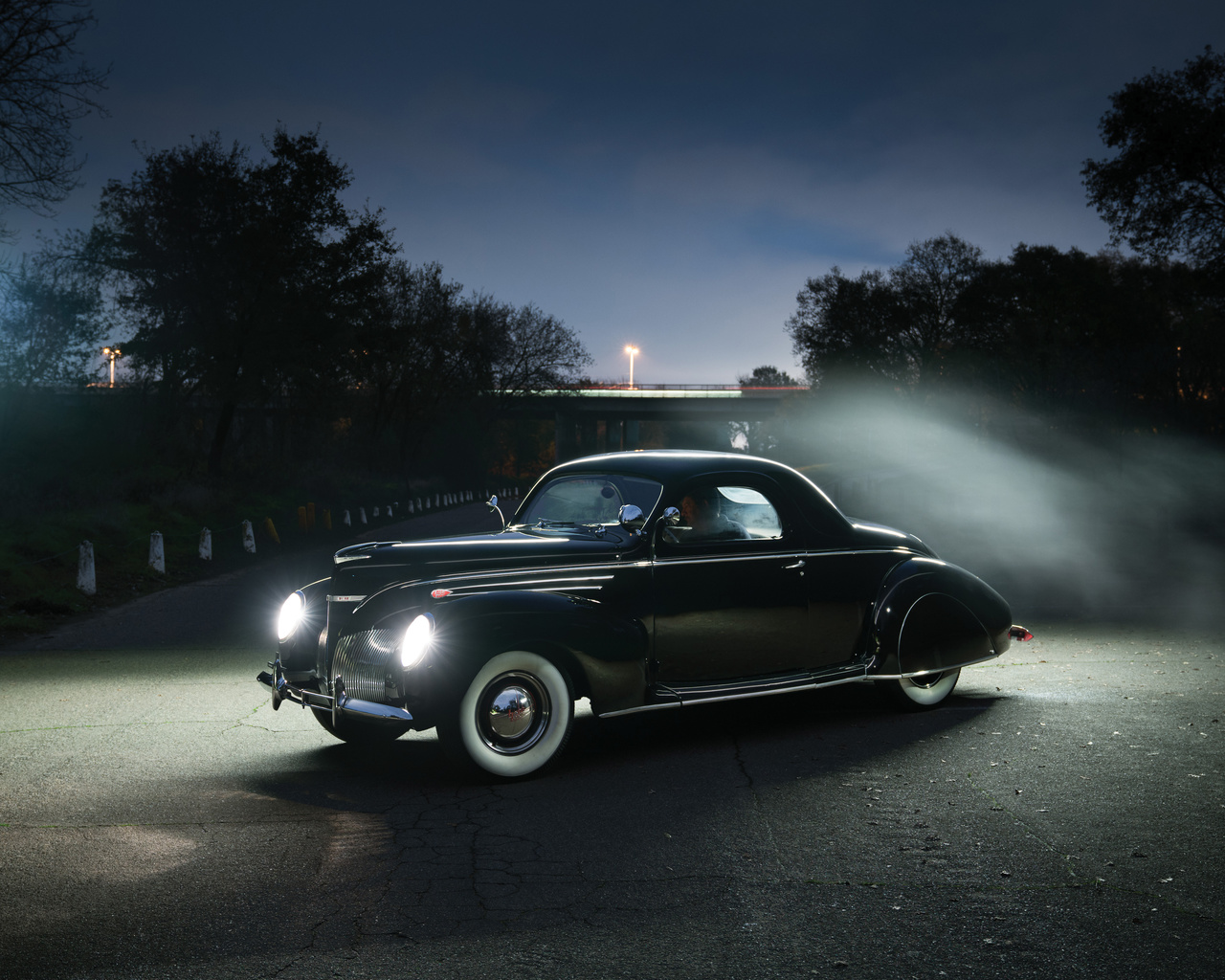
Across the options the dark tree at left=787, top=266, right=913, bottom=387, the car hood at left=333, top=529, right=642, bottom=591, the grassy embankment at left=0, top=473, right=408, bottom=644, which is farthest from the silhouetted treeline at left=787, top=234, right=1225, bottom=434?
the car hood at left=333, top=529, right=642, bottom=591

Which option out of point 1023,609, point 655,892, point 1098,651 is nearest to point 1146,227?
point 1023,609

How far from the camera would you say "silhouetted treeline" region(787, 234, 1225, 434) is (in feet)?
121

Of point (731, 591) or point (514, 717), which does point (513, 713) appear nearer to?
point (514, 717)

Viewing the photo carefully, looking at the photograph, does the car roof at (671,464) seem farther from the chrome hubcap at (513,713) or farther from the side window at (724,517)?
the chrome hubcap at (513,713)

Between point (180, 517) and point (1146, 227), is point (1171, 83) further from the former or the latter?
point (180, 517)

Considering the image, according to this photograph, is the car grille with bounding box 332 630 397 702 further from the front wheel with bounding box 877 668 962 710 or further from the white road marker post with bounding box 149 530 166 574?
the white road marker post with bounding box 149 530 166 574

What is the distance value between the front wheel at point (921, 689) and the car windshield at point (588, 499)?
2369mm

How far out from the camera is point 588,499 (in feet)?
23.2

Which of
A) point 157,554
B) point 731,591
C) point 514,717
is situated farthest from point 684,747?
point 157,554

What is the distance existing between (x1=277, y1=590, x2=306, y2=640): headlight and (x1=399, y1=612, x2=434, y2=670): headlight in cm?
123

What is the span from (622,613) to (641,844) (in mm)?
1659

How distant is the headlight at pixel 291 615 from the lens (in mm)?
6629

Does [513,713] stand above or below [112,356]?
below

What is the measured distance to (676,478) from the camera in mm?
6758
